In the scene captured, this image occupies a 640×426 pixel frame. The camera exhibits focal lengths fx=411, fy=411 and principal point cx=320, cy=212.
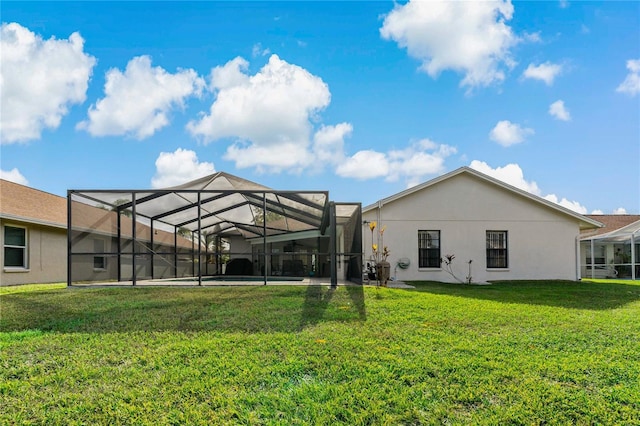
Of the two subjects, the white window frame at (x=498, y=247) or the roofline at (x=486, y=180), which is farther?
the white window frame at (x=498, y=247)

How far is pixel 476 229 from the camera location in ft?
50.8

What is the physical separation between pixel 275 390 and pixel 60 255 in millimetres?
14828

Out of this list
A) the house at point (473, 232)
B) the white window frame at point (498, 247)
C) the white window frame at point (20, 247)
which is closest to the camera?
the white window frame at point (20, 247)

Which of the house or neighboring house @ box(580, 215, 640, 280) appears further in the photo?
neighboring house @ box(580, 215, 640, 280)

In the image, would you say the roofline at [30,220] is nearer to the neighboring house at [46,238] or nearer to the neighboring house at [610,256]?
the neighboring house at [46,238]

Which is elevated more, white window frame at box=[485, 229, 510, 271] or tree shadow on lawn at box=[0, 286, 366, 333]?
white window frame at box=[485, 229, 510, 271]

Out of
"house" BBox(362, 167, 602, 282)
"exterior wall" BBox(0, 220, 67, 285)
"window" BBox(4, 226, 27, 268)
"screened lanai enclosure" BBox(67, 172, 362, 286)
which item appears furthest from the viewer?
"house" BBox(362, 167, 602, 282)

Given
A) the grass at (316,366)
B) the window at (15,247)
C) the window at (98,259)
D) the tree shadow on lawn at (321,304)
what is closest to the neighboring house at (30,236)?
the window at (15,247)

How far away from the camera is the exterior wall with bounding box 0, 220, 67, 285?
12.8m

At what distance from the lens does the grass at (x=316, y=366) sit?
3.16 metres

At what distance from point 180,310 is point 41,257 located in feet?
33.7

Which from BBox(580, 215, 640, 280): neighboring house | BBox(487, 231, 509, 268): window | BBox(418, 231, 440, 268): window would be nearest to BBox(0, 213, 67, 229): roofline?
BBox(418, 231, 440, 268): window

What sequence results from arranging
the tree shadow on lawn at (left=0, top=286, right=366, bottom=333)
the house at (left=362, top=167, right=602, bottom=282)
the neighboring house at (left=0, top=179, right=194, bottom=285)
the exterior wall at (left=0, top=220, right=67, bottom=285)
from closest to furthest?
the tree shadow on lawn at (left=0, top=286, right=366, bottom=333) < the neighboring house at (left=0, top=179, right=194, bottom=285) < the exterior wall at (left=0, top=220, right=67, bottom=285) < the house at (left=362, top=167, right=602, bottom=282)

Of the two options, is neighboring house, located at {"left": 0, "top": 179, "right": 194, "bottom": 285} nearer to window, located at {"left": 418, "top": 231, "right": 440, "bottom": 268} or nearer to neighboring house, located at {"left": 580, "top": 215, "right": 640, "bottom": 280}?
window, located at {"left": 418, "top": 231, "right": 440, "bottom": 268}
